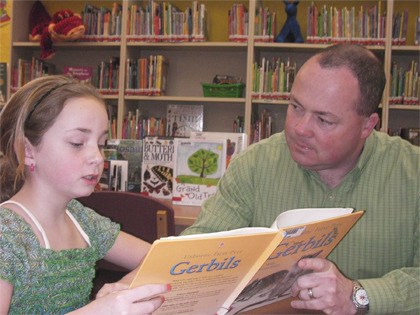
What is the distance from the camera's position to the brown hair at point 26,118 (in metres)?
1.22

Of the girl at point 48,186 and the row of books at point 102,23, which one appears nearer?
the girl at point 48,186

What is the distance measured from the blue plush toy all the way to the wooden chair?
257cm

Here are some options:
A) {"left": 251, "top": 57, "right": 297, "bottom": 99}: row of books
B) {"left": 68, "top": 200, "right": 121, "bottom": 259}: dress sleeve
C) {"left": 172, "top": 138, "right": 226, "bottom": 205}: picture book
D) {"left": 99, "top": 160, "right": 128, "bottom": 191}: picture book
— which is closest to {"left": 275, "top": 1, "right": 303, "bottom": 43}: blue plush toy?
{"left": 251, "top": 57, "right": 297, "bottom": 99}: row of books

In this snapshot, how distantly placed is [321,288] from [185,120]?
3498mm

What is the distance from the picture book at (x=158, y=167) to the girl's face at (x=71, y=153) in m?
1.61

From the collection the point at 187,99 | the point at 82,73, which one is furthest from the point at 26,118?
the point at 82,73

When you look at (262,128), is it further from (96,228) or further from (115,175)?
(96,228)

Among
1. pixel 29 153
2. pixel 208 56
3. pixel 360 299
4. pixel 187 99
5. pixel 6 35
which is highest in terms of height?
pixel 6 35

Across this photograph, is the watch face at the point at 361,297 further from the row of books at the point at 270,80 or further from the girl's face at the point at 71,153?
the row of books at the point at 270,80

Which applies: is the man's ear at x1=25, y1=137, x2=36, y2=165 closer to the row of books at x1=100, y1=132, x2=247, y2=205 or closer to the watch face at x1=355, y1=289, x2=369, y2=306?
the watch face at x1=355, y1=289, x2=369, y2=306

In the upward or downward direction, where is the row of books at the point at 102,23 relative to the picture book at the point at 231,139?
upward

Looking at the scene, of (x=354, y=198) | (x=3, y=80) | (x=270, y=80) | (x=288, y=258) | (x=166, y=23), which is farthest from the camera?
(x=3, y=80)

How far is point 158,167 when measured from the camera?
112 inches

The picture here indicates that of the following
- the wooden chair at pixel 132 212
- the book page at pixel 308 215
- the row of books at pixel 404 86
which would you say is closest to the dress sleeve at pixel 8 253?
the book page at pixel 308 215
